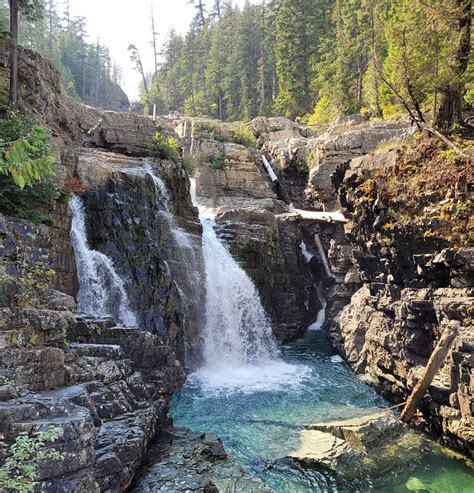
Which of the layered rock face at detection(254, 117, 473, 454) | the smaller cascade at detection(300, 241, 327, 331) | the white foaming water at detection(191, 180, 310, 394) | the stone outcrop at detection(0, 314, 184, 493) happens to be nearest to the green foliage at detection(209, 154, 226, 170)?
the smaller cascade at detection(300, 241, 327, 331)

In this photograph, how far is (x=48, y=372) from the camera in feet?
23.3

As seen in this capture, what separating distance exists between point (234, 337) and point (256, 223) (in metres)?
8.65

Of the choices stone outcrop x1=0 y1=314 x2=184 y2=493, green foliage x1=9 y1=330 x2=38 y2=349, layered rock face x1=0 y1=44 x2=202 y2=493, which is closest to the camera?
stone outcrop x1=0 y1=314 x2=184 y2=493

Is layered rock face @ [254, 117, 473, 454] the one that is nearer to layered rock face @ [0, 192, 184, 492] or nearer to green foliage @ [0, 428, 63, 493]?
layered rock face @ [0, 192, 184, 492]

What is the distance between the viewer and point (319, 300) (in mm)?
30500

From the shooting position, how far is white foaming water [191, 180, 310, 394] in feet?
59.3

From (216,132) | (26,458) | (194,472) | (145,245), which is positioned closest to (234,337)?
(145,245)

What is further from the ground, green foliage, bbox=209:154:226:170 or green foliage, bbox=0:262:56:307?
green foliage, bbox=209:154:226:170

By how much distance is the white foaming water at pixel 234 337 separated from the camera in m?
18.1

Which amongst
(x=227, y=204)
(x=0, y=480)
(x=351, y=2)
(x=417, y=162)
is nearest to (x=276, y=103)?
(x=351, y=2)

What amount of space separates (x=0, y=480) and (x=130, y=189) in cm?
1621

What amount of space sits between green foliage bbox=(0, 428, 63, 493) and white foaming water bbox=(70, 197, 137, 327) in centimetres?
1038

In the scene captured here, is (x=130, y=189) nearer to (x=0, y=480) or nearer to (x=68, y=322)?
(x=68, y=322)

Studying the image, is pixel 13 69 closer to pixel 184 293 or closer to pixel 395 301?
pixel 184 293
